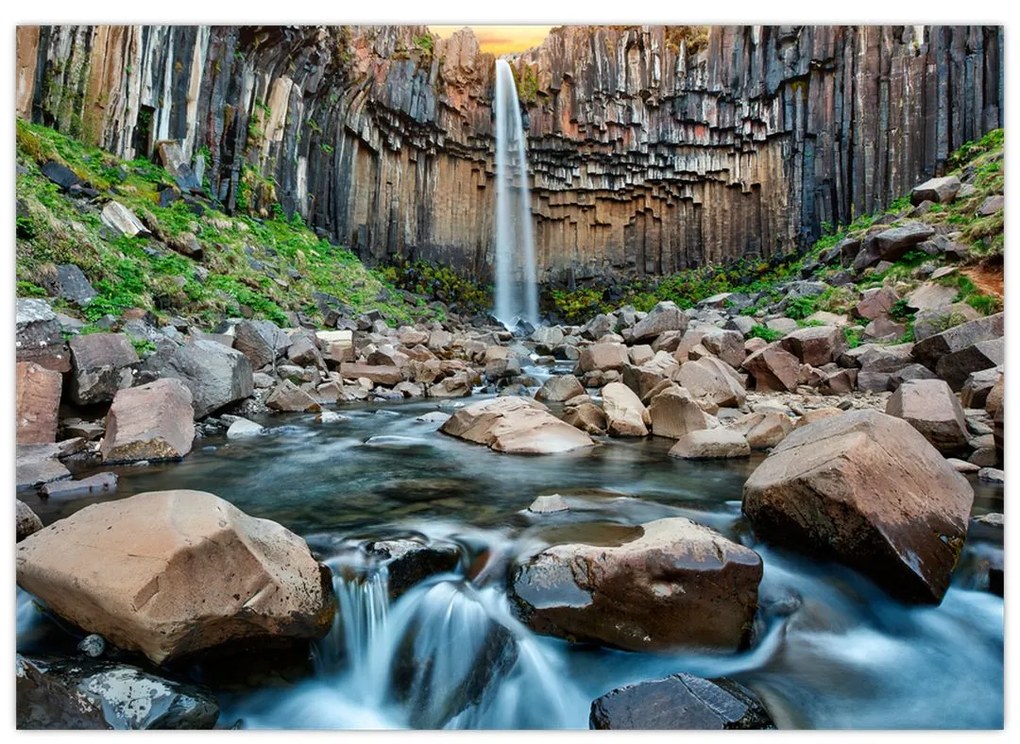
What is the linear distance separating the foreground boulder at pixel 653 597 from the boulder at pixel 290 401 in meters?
5.59

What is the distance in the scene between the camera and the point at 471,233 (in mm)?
27562

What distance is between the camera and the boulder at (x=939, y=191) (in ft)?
45.3

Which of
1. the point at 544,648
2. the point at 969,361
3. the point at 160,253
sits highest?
the point at 160,253

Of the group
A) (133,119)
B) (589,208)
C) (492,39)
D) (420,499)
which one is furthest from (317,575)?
(589,208)

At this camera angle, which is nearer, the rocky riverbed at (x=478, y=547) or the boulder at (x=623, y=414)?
the rocky riverbed at (x=478, y=547)

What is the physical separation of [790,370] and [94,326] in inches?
352

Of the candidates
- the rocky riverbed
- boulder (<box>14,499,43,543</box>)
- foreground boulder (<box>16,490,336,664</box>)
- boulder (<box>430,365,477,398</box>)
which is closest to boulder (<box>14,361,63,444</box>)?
the rocky riverbed

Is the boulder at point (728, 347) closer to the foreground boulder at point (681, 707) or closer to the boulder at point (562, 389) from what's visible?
the boulder at point (562, 389)

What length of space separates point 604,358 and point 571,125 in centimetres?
2044

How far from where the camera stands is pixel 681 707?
74.5 inches

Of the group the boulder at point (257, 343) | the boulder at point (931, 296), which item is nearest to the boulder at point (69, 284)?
the boulder at point (257, 343)

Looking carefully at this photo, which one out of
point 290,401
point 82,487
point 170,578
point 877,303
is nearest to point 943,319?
point 877,303

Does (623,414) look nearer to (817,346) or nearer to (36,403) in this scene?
(817,346)
